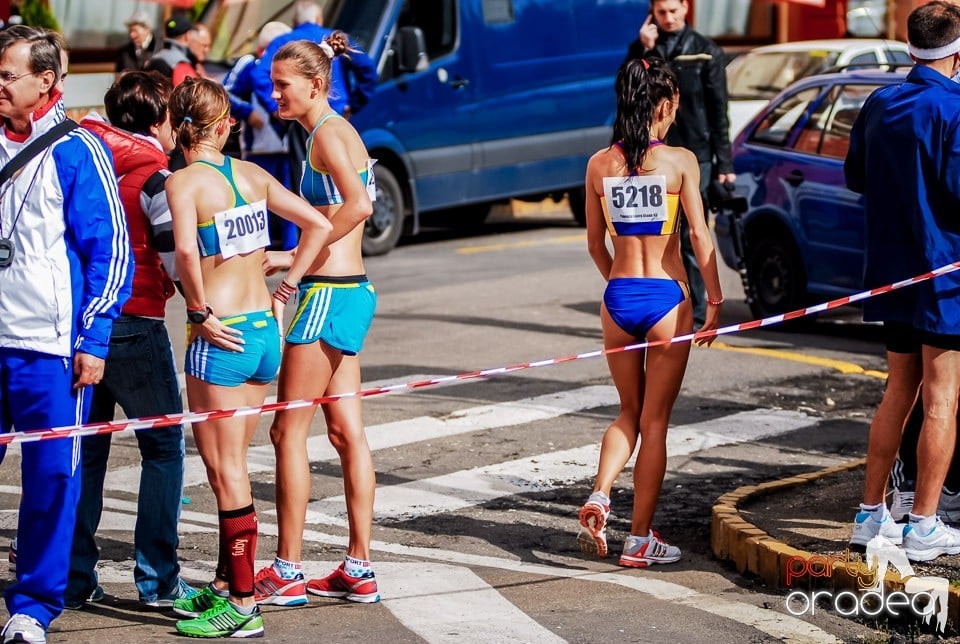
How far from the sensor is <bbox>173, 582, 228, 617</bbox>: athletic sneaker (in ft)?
18.9

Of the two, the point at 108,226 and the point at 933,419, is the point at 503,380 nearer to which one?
the point at 933,419

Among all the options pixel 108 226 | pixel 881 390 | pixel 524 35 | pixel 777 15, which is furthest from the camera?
pixel 777 15

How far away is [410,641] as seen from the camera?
567 centimetres

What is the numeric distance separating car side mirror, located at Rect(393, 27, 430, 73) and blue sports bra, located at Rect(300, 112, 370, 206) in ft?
30.3

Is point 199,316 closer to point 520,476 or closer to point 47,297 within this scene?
point 47,297

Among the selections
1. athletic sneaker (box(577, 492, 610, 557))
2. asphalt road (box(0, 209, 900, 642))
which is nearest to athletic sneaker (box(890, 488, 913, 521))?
asphalt road (box(0, 209, 900, 642))

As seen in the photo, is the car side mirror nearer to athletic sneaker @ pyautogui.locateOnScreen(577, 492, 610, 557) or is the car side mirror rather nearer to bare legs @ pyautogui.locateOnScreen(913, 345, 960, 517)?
athletic sneaker @ pyautogui.locateOnScreen(577, 492, 610, 557)

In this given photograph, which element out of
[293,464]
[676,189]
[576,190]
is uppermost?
[676,189]

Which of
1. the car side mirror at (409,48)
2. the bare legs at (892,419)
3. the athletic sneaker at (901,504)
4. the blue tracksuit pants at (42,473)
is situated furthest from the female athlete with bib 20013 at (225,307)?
the car side mirror at (409,48)

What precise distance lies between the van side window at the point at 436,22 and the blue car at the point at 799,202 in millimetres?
4445

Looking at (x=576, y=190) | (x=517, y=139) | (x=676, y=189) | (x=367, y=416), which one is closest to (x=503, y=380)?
(x=367, y=416)

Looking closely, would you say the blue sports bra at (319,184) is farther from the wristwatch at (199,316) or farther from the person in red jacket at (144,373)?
the wristwatch at (199,316)

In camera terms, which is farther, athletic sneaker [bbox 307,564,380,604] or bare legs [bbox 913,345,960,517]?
bare legs [bbox 913,345,960,517]

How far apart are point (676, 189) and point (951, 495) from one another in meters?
1.67
